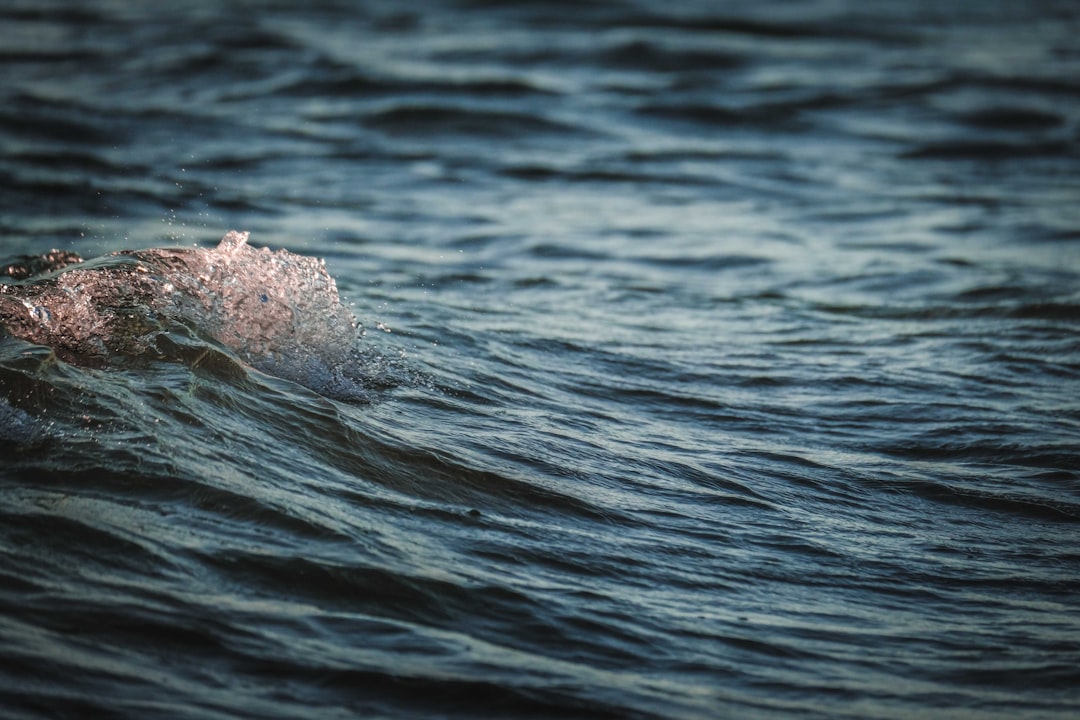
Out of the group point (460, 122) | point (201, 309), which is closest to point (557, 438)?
point (201, 309)

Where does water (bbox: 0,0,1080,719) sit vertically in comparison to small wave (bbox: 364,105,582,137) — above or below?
below

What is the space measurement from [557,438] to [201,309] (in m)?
1.51

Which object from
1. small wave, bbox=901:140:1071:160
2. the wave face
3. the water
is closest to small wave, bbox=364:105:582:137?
the water

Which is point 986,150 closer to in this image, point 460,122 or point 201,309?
point 460,122

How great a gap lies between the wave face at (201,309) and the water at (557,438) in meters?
0.05

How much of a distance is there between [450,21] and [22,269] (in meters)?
12.5

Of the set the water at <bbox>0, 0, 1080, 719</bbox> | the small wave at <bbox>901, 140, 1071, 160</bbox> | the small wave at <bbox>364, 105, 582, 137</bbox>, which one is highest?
the small wave at <bbox>364, 105, 582, 137</bbox>

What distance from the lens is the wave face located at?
4.66m

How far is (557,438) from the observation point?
4969mm

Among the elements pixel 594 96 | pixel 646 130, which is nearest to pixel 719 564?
pixel 646 130

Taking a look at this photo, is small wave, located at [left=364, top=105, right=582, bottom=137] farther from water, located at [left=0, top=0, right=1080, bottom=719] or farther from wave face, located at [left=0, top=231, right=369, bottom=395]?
wave face, located at [left=0, top=231, right=369, bottom=395]

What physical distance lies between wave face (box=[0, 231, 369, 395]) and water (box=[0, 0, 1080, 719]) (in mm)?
54

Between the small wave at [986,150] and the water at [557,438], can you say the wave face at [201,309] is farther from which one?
the small wave at [986,150]

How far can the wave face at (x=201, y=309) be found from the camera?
15.3 feet
